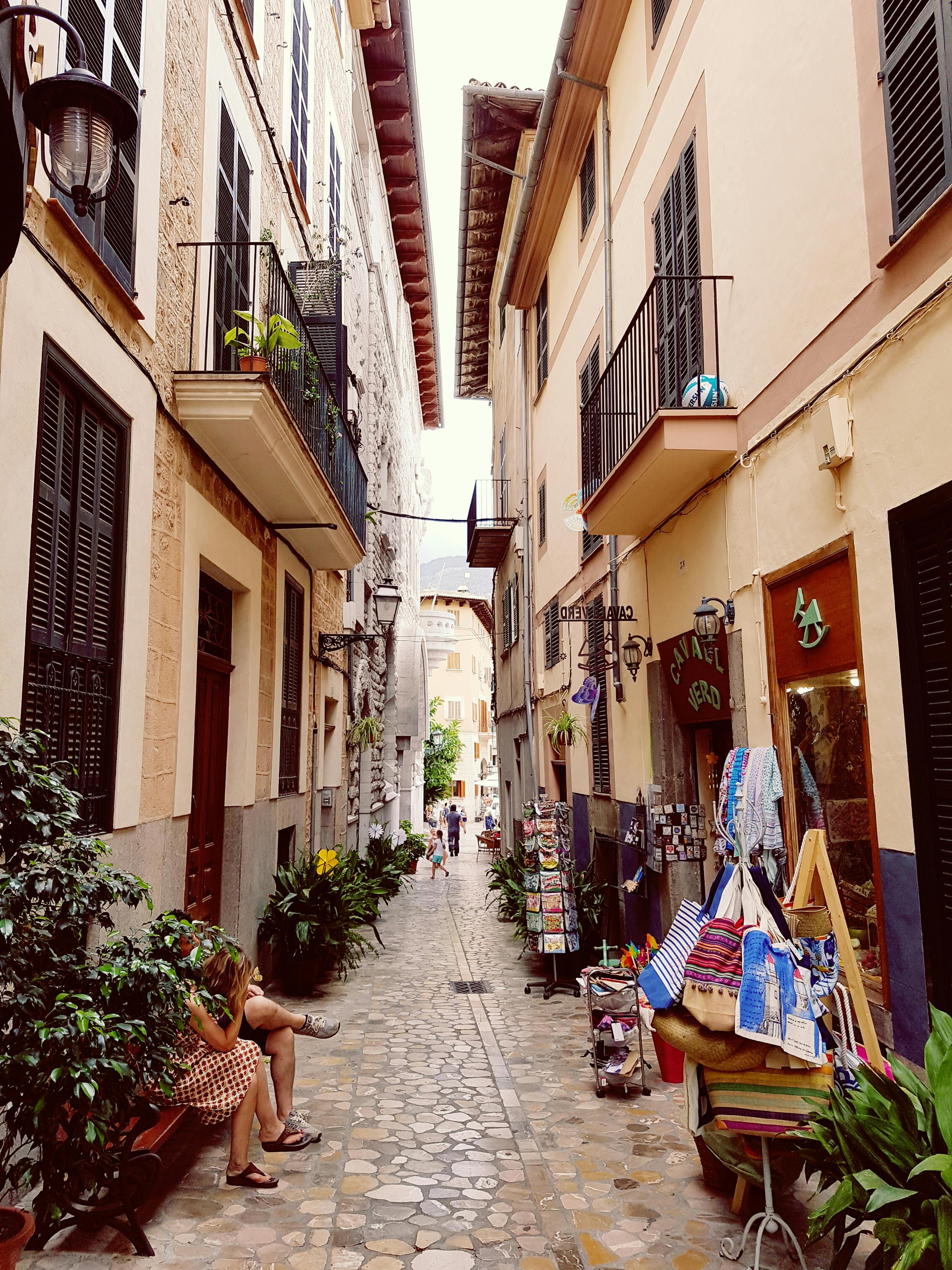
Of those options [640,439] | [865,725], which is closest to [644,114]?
[640,439]

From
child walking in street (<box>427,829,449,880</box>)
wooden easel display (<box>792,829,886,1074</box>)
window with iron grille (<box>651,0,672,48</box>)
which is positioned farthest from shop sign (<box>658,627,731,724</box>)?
child walking in street (<box>427,829,449,880</box>)

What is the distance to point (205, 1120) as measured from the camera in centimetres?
447

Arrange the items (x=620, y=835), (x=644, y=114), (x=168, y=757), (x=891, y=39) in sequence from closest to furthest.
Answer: (x=891, y=39)
(x=168, y=757)
(x=644, y=114)
(x=620, y=835)

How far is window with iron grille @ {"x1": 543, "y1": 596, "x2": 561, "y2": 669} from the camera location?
1327cm

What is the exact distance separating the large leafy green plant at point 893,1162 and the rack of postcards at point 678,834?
4157 mm

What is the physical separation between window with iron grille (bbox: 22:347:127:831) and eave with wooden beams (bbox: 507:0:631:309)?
758cm

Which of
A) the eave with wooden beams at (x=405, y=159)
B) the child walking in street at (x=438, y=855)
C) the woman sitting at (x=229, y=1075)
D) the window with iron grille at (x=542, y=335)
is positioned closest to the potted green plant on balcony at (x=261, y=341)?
the woman sitting at (x=229, y=1075)

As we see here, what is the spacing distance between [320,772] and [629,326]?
7.35 metres

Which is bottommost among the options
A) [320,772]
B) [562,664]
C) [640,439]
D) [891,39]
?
[320,772]

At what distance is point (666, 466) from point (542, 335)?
848 cm

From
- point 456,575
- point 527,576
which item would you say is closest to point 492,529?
point 527,576

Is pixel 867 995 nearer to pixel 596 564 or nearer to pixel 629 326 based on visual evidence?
pixel 629 326

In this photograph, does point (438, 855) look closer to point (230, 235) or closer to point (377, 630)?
point (377, 630)

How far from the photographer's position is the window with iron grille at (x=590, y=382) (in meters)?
10.5
